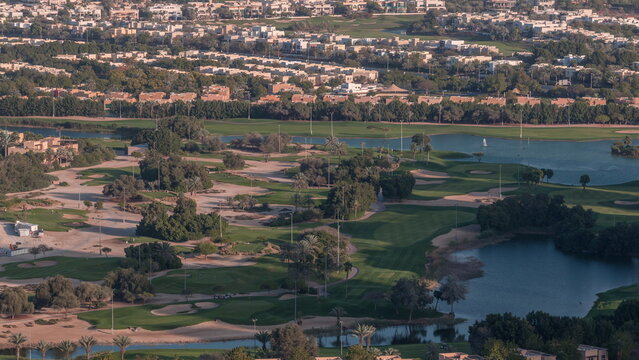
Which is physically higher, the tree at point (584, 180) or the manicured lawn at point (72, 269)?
the manicured lawn at point (72, 269)

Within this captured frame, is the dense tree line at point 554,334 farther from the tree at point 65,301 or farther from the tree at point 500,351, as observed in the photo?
the tree at point 65,301

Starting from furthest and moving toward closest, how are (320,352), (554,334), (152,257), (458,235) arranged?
1. (458,235)
2. (152,257)
3. (320,352)
4. (554,334)

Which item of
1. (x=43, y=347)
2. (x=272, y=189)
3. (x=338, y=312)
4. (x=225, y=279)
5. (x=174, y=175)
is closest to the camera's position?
(x=43, y=347)

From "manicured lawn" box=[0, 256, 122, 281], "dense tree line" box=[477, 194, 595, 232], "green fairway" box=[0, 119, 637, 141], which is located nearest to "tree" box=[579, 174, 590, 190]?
"dense tree line" box=[477, 194, 595, 232]

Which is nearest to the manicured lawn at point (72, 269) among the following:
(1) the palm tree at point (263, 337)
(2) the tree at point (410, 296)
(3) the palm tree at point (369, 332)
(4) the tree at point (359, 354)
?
(1) the palm tree at point (263, 337)

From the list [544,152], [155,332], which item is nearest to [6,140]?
[544,152]

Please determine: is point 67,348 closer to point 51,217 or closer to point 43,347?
point 43,347

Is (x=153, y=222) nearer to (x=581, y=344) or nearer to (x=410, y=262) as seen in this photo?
(x=410, y=262)
